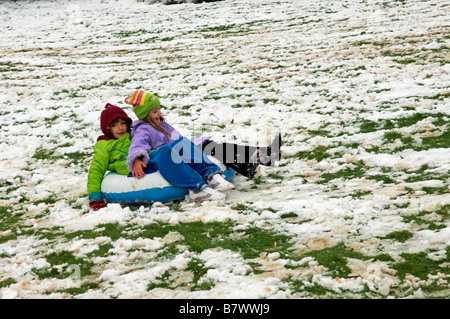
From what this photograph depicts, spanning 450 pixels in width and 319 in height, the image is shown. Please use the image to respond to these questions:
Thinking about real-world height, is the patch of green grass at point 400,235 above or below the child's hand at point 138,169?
below

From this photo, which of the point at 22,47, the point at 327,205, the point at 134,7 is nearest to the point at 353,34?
the point at 327,205

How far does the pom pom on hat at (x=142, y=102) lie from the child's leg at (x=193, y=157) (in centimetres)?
69

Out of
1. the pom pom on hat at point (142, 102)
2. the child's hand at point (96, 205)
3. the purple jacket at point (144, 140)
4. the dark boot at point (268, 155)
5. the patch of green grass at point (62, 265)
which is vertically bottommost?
the patch of green grass at point (62, 265)

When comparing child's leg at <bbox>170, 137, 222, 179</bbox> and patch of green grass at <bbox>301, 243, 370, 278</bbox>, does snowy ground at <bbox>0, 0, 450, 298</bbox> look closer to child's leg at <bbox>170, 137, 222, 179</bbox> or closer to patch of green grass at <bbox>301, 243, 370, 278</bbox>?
patch of green grass at <bbox>301, 243, 370, 278</bbox>

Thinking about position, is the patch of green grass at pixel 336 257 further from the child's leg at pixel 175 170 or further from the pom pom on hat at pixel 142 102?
the pom pom on hat at pixel 142 102

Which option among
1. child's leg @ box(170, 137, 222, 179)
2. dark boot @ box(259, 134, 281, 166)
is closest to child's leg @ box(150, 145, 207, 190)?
child's leg @ box(170, 137, 222, 179)

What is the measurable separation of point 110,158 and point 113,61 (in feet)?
43.6

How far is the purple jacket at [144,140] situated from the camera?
5539mm

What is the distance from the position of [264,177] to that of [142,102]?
2102 millimetres

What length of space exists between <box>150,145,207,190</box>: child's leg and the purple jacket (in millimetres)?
197

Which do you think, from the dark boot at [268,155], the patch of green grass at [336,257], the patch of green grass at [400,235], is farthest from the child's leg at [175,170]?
the patch of green grass at [400,235]

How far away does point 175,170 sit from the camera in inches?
218

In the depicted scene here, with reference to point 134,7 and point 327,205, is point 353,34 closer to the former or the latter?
point 327,205
